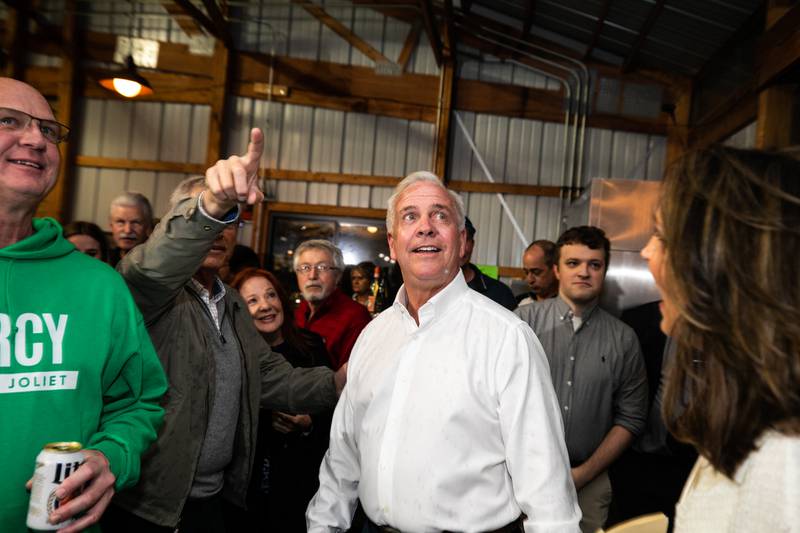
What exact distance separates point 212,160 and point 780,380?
8.39 m

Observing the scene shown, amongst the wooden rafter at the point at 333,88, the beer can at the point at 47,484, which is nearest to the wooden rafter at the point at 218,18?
the wooden rafter at the point at 333,88

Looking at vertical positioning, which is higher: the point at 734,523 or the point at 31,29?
the point at 31,29

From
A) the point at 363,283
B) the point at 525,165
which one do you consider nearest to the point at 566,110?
the point at 525,165

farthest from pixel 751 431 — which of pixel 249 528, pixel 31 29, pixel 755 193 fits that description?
pixel 31 29

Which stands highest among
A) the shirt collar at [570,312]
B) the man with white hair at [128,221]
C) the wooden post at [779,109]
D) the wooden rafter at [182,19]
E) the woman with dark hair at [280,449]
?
the wooden rafter at [182,19]

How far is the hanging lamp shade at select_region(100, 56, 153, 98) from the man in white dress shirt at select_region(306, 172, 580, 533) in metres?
5.84

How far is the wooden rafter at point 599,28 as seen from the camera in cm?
708

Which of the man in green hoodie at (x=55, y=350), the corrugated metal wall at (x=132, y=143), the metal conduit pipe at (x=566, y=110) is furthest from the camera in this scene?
the corrugated metal wall at (x=132, y=143)

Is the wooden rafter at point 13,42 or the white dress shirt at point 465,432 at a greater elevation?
the wooden rafter at point 13,42

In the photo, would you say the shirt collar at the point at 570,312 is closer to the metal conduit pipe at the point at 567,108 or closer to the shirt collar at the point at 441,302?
the shirt collar at the point at 441,302

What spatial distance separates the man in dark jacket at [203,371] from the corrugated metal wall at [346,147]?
644 cm

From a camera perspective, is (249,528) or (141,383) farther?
(249,528)

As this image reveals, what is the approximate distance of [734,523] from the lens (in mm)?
1000

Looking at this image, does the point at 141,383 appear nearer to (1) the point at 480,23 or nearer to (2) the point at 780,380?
(2) the point at 780,380
